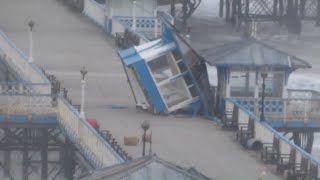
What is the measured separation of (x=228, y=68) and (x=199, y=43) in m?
34.5

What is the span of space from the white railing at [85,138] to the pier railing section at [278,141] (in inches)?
119

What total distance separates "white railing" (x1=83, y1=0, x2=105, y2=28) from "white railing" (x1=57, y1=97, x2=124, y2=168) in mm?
16550

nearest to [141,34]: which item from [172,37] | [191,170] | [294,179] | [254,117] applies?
[172,37]

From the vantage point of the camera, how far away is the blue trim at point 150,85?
30.5 m

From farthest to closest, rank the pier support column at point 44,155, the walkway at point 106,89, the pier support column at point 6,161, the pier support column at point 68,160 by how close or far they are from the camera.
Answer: the pier support column at point 6,161 < the pier support column at point 44,155 < the pier support column at point 68,160 < the walkway at point 106,89

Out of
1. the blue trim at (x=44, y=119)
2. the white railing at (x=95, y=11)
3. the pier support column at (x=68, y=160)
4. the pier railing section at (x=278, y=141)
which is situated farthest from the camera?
the white railing at (x=95, y=11)

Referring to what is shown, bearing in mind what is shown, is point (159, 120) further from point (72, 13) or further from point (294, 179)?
point (72, 13)

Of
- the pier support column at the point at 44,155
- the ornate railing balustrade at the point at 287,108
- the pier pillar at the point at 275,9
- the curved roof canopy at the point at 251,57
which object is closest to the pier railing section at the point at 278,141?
the ornate railing balustrade at the point at 287,108

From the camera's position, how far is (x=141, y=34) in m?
43.9

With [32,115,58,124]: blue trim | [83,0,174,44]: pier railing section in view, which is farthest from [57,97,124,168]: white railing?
[83,0,174,44]: pier railing section

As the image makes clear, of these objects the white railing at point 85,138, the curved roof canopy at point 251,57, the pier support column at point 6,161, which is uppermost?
the curved roof canopy at point 251,57

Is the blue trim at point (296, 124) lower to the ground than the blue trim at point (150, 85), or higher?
lower

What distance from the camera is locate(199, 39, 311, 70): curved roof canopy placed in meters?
30.0

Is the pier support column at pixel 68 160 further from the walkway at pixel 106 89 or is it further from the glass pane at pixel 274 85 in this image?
the glass pane at pixel 274 85
